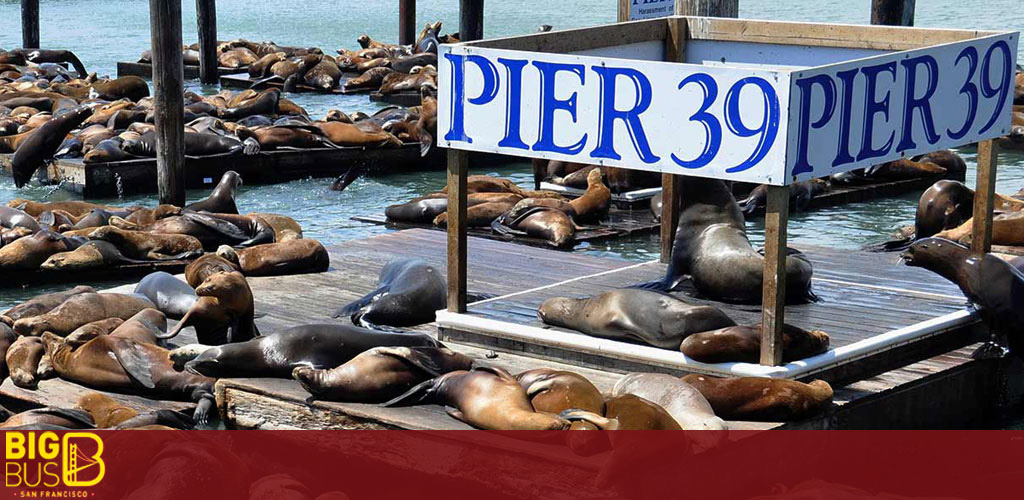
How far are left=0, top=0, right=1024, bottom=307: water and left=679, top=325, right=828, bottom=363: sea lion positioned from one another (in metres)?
3.92

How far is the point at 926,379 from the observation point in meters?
5.71

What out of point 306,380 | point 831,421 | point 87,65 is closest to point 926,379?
point 831,421

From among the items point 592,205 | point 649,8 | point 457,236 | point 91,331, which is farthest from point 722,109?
point 592,205

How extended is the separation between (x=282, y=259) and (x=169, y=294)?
89 cm

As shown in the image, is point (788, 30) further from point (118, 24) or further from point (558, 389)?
point (118, 24)

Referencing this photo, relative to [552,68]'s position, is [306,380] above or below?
below

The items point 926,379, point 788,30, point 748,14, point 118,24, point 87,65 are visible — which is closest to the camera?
point 926,379

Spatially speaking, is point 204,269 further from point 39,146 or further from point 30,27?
point 30,27

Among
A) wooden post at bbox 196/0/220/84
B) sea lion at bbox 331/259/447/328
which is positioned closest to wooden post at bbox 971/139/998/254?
sea lion at bbox 331/259/447/328

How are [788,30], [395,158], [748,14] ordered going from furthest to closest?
[748,14] < [395,158] < [788,30]

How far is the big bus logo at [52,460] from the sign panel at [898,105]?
263 cm

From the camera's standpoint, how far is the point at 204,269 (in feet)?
23.5

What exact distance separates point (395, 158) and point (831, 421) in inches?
351

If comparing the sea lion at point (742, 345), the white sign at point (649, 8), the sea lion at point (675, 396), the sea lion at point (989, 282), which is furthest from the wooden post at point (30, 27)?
the sea lion at point (675, 396)
